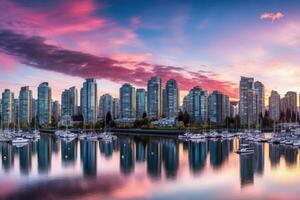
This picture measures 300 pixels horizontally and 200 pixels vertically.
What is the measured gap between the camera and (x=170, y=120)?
103 m

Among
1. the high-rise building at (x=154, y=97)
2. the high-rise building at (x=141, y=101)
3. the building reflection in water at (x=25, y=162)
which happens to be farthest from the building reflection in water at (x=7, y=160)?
the high-rise building at (x=141, y=101)

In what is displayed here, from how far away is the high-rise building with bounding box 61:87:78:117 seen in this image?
468 ft

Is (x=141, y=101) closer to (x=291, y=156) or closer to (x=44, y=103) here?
(x=44, y=103)

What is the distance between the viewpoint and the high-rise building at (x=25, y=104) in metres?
137

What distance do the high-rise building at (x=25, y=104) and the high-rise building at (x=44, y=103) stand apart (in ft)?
12.0

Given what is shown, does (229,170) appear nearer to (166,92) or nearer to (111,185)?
(111,185)

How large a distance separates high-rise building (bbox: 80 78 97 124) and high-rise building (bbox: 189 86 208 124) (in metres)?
28.5

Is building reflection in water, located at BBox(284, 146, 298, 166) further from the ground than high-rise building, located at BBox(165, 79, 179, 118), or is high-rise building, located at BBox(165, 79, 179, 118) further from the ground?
high-rise building, located at BBox(165, 79, 179, 118)

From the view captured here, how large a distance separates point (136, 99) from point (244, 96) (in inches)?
1269

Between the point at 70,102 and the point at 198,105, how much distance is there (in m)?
43.1

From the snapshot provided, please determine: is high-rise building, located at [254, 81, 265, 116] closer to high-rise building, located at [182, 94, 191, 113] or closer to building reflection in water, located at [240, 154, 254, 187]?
high-rise building, located at [182, 94, 191, 113]

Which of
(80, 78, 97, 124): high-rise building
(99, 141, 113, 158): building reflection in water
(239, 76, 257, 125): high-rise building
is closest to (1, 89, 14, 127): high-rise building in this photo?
(80, 78, 97, 124): high-rise building

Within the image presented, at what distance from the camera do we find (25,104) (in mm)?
138000

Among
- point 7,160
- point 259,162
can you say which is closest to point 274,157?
point 259,162
